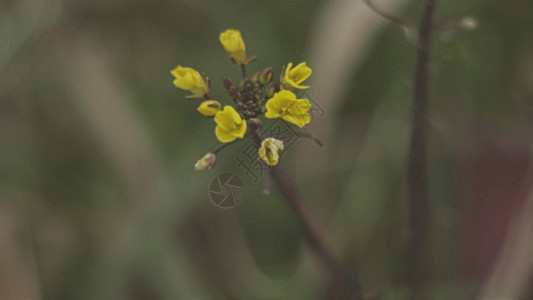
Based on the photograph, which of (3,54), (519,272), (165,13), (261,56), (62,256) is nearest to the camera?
(519,272)

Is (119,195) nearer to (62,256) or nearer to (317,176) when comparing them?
(62,256)

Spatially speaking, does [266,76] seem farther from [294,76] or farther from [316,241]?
[316,241]

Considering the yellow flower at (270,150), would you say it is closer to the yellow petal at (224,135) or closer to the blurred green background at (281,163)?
the yellow petal at (224,135)

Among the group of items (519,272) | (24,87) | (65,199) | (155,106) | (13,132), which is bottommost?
(519,272)

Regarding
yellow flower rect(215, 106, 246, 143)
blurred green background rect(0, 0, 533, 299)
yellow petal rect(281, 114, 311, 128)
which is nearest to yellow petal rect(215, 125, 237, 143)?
yellow flower rect(215, 106, 246, 143)

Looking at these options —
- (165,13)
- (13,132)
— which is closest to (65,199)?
(13,132)

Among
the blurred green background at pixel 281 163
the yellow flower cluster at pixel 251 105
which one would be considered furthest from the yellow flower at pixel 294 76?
the blurred green background at pixel 281 163
